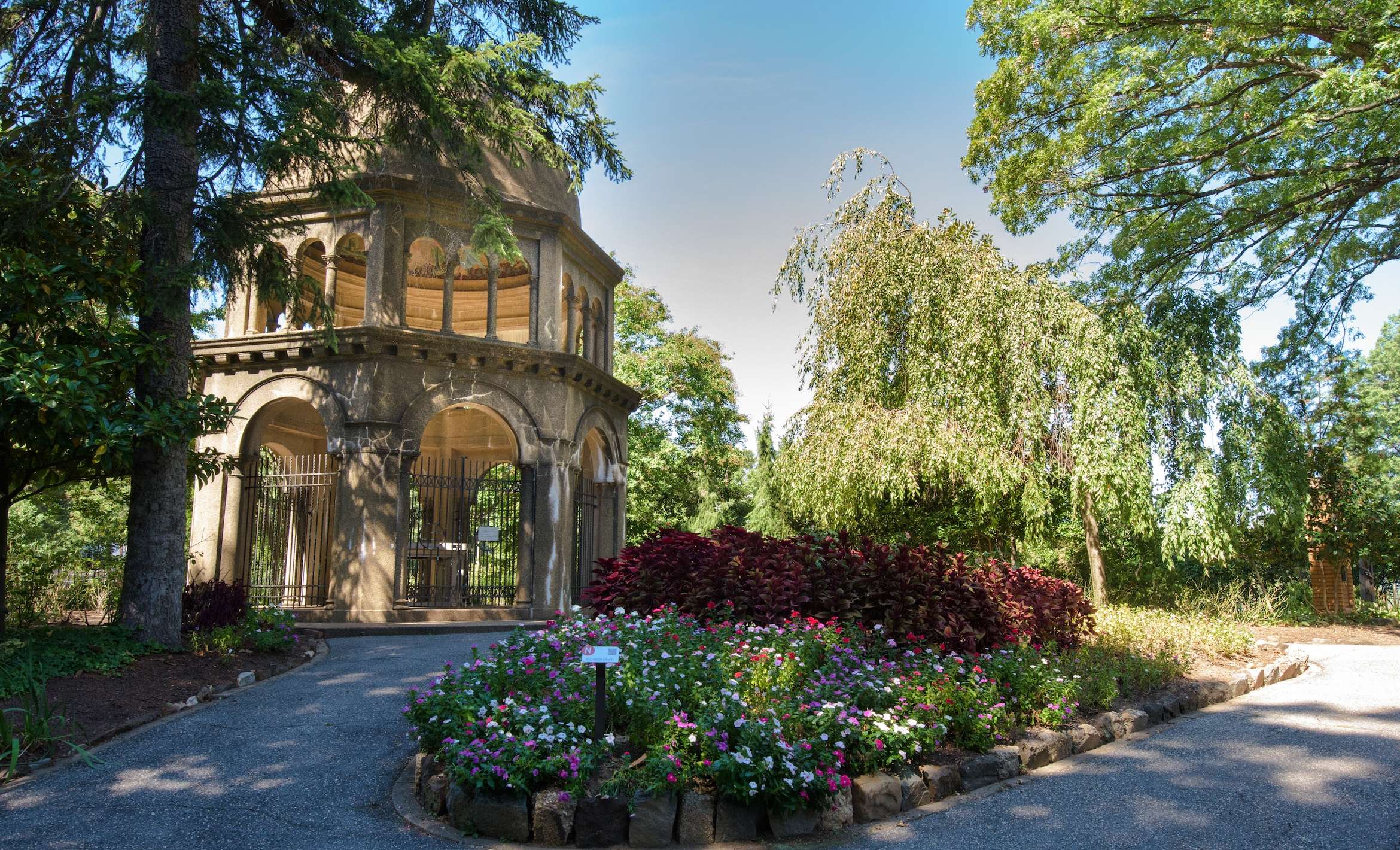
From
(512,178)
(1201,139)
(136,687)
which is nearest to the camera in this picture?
(136,687)

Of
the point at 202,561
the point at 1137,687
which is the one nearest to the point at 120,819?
the point at 1137,687

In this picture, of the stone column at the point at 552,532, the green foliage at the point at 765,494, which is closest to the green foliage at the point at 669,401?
the green foliage at the point at 765,494

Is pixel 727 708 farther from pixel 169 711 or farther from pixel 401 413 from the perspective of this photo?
pixel 401 413

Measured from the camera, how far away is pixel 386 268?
1311 cm

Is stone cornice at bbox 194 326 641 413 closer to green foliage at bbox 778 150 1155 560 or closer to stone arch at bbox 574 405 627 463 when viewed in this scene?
stone arch at bbox 574 405 627 463

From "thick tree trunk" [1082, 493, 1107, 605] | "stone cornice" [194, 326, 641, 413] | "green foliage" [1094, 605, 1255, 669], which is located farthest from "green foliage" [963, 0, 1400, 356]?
"stone cornice" [194, 326, 641, 413]

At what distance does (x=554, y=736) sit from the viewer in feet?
14.4

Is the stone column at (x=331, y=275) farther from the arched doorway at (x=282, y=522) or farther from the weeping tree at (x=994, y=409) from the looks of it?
the weeping tree at (x=994, y=409)

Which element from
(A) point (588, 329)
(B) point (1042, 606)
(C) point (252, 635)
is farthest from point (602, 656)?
(A) point (588, 329)

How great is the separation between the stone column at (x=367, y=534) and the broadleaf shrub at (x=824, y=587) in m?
5.65

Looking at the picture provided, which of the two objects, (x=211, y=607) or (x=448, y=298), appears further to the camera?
(x=448, y=298)

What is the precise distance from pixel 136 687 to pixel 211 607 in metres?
2.46

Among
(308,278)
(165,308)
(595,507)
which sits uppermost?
(308,278)

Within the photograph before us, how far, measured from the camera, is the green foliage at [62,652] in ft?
20.3
